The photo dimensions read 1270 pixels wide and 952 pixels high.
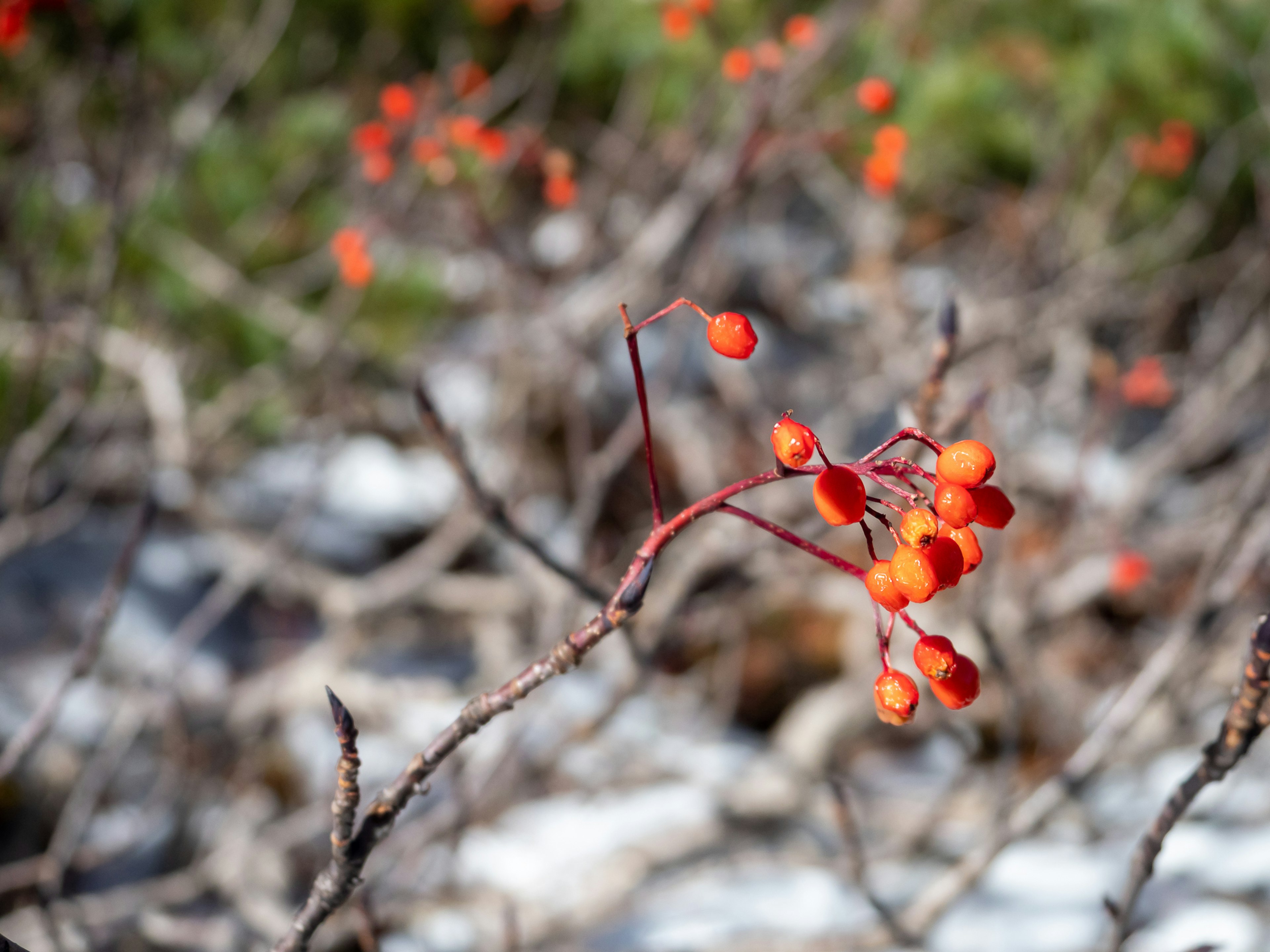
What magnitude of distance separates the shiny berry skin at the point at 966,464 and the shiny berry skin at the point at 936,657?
122mm

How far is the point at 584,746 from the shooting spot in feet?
7.53

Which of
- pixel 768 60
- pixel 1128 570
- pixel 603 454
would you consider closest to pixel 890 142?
pixel 768 60

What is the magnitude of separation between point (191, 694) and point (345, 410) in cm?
101

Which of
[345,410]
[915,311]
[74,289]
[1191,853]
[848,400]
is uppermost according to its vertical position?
[915,311]

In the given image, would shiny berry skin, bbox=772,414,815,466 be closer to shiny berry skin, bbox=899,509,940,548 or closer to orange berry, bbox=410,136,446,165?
shiny berry skin, bbox=899,509,940,548

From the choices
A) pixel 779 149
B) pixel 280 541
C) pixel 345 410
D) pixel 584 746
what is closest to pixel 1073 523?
pixel 779 149

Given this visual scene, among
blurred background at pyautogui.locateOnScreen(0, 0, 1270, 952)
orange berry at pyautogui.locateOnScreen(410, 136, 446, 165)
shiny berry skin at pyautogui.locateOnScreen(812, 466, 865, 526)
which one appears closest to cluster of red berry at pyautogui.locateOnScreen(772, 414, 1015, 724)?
shiny berry skin at pyautogui.locateOnScreen(812, 466, 865, 526)

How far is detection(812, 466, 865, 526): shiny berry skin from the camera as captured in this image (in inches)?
18.4

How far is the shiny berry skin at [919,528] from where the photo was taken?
48 cm

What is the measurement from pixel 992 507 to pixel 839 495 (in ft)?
0.37

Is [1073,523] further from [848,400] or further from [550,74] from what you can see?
[550,74]

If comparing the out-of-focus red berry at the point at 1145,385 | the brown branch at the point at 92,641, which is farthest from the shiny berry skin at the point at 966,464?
the out-of-focus red berry at the point at 1145,385

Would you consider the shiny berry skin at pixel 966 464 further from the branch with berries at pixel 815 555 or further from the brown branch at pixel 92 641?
the brown branch at pixel 92 641

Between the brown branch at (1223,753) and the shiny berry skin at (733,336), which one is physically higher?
the shiny berry skin at (733,336)
